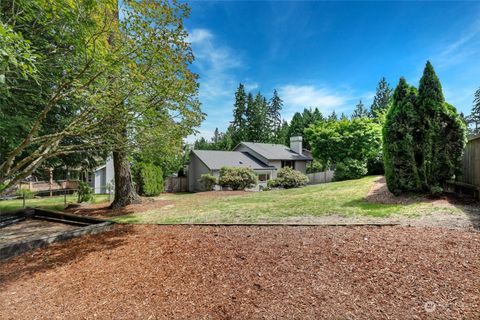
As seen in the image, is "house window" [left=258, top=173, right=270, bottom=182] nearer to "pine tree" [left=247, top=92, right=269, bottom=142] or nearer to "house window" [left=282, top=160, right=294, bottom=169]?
"house window" [left=282, top=160, right=294, bottom=169]

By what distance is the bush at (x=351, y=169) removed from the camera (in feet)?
66.3

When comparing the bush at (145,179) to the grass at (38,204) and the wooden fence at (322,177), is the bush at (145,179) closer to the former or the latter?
the grass at (38,204)

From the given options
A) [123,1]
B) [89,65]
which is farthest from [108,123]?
[123,1]

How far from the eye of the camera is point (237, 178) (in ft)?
61.7

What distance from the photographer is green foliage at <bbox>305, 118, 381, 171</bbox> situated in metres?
20.8

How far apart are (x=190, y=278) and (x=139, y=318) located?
91 cm

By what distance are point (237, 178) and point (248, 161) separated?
7205 mm

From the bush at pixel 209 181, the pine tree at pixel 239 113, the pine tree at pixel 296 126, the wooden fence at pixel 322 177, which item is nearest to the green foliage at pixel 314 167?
the wooden fence at pixel 322 177

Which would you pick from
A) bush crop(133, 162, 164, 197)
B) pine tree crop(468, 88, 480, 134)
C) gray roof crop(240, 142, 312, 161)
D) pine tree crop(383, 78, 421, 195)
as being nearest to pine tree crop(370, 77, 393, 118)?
pine tree crop(468, 88, 480, 134)

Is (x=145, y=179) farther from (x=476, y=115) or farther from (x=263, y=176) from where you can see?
(x=476, y=115)

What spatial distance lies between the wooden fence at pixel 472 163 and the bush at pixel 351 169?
39.8 ft

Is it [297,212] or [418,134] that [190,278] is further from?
[418,134]

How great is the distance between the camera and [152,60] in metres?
4.68

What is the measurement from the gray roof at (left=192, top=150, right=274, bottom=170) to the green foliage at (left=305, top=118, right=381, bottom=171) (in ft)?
18.7
